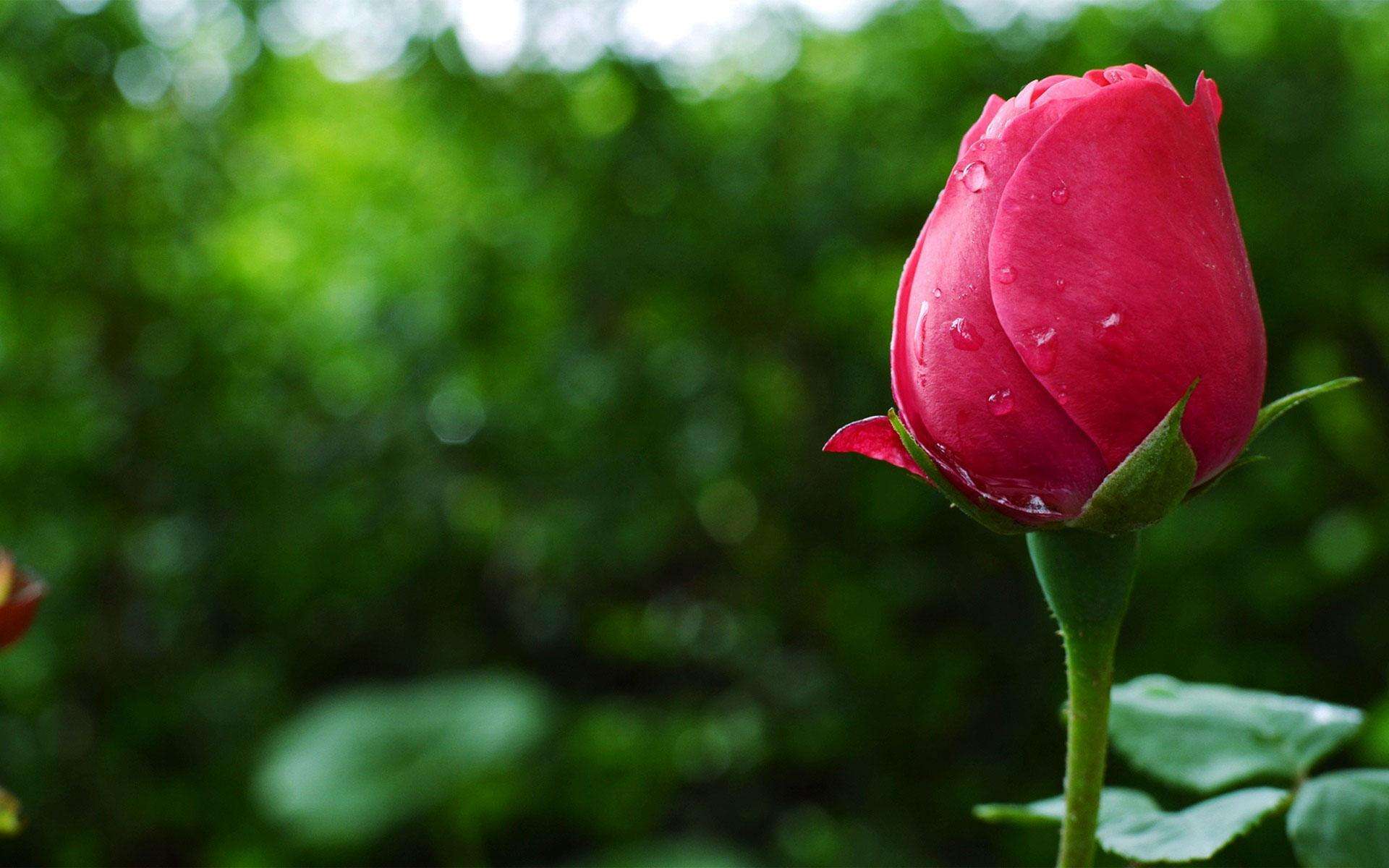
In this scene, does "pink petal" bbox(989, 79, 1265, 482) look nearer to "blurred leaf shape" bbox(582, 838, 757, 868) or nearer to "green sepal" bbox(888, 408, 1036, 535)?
"green sepal" bbox(888, 408, 1036, 535)

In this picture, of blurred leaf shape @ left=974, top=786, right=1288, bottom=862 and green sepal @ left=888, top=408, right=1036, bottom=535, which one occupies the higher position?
green sepal @ left=888, top=408, right=1036, bottom=535

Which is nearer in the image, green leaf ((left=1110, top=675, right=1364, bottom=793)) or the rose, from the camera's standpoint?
the rose

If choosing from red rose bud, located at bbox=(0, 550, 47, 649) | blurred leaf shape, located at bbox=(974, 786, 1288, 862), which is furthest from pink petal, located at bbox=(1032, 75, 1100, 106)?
red rose bud, located at bbox=(0, 550, 47, 649)

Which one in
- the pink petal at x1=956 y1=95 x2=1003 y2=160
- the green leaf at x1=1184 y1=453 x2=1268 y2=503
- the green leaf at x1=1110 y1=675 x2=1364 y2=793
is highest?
the pink petal at x1=956 y1=95 x2=1003 y2=160

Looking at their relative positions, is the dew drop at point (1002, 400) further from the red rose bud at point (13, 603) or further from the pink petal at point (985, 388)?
the red rose bud at point (13, 603)

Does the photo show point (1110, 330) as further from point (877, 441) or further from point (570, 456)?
point (570, 456)

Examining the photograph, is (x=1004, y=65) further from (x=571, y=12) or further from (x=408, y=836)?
(x=408, y=836)

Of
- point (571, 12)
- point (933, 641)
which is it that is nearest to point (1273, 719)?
point (933, 641)

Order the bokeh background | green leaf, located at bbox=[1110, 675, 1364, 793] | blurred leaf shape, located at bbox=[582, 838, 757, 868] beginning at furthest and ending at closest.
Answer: the bokeh background
blurred leaf shape, located at bbox=[582, 838, 757, 868]
green leaf, located at bbox=[1110, 675, 1364, 793]
